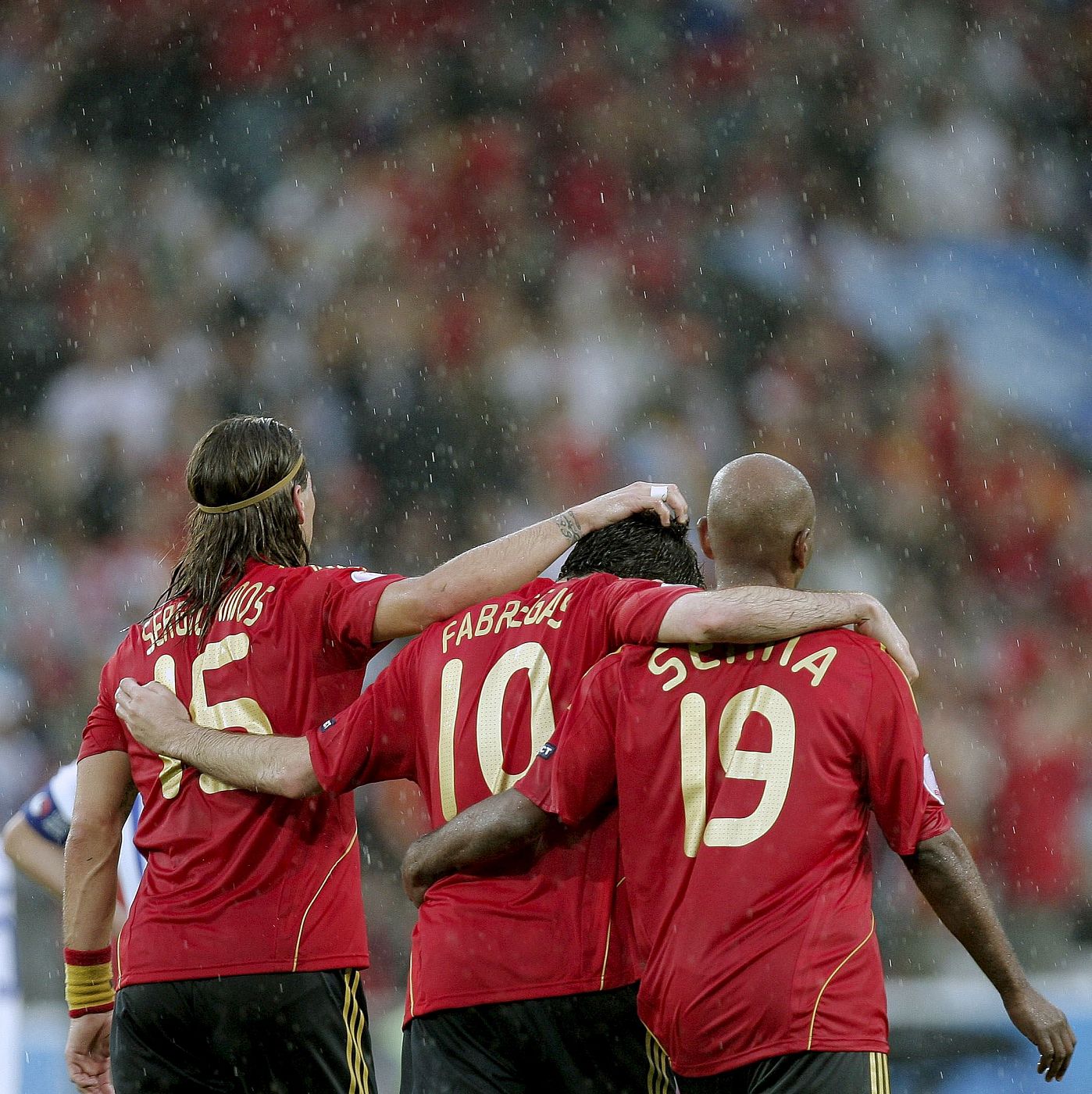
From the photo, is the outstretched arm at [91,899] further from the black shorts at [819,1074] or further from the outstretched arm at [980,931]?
the outstretched arm at [980,931]

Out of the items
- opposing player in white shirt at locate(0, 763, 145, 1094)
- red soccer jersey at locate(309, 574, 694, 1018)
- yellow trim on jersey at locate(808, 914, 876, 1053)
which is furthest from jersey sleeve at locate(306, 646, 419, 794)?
opposing player in white shirt at locate(0, 763, 145, 1094)

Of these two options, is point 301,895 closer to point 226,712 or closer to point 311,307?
point 226,712

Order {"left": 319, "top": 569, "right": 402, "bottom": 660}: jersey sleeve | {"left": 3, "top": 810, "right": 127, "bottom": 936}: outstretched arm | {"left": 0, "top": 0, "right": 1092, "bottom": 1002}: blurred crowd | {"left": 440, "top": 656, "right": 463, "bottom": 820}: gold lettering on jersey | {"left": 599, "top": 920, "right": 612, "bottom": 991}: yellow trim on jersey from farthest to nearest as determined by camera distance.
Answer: {"left": 0, "top": 0, "right": 1092, "bottom": 1002}: blurred crowd < {"left": 3, "top": 810, "right": 127, "bottom": 936}: outstretched arm < {"left": 319, "top": 569, "right": 402, "bottom": 660}: jersey sleeve < {"left": 440, "top": 656, "right": 463, "bottom": 820}: gold lettering on jersey < {"left": 599, "top": 920, "right": 612, "bottom": 991}: yellow trim on jersey

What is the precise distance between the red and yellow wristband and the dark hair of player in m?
0.77

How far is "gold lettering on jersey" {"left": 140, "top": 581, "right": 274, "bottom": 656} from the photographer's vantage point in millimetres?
2814

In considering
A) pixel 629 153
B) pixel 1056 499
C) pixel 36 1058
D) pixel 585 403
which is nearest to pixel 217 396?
pixel 585 403

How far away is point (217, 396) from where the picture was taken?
7832 mm

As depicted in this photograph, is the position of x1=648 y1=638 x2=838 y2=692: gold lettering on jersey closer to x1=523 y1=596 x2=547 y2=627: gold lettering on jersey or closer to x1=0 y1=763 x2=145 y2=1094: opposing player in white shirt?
x1=523 y1=596 x2=547 y2=627: gold lettering on jersey

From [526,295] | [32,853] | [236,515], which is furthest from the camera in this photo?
[526,295]

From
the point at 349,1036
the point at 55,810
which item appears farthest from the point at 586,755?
the point at 55,810

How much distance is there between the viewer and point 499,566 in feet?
9.00

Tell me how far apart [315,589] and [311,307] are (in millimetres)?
5564

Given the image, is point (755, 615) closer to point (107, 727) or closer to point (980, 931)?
point (980, 931)

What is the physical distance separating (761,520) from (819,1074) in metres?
0.87
